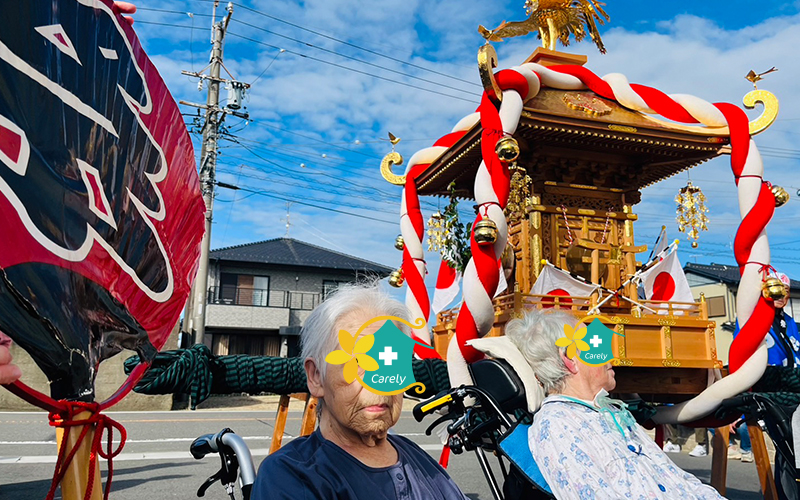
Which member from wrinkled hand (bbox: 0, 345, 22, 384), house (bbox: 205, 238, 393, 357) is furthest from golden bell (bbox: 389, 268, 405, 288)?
house (bbox: 205, 238, 393, 357)

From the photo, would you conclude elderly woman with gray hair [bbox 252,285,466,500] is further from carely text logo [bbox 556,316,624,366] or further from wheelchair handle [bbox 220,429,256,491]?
carely text logo [bbox 556,316,624,366]

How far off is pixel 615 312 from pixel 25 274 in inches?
228

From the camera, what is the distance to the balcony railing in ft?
79.5

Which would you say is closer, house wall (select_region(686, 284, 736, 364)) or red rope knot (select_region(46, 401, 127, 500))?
red rope knot (select_region(46, 401, 127, 500))

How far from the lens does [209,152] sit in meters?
15.8

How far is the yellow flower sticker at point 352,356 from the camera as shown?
1.43m

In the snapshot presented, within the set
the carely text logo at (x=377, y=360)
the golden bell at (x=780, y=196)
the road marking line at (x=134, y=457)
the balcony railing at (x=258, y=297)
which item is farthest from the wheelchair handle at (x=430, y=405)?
the balcony railing at (x=258, y=297)

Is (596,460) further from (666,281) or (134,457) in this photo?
(134,457)

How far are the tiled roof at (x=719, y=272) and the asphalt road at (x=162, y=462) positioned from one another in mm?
15793

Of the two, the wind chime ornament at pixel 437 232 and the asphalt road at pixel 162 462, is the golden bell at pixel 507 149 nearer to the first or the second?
the wind chime ornament at pixel 437 232

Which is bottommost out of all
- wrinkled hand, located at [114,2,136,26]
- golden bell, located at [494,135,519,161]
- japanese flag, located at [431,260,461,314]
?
japanese flag, located at [431,260,461,314]

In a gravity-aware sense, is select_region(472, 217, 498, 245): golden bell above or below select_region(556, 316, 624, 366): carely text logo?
above

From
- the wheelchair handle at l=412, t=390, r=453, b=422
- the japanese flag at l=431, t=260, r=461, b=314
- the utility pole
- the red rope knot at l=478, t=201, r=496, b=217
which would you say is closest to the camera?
the wheelchair handle at l=412, t=390, r=453, b=422

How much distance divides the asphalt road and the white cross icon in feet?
14.9
